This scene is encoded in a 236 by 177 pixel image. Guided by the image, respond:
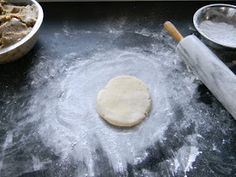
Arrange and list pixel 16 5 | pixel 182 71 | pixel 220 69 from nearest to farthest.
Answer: pixel 220 69, pixel 182 71, pixel 16 5

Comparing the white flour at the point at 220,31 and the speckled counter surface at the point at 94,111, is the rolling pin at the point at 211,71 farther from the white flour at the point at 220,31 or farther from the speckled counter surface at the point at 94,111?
the white flour at the point at 220,31

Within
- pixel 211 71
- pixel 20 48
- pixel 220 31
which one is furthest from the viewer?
pixel 220 31

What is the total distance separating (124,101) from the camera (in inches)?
→ 47.5

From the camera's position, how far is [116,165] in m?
1.06

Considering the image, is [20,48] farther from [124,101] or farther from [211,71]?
[211,71]

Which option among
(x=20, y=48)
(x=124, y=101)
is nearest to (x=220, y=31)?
(x=124, y=101)

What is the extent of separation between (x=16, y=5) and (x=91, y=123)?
2.39ft

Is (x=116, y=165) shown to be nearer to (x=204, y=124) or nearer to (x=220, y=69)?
(x=204, y=124)

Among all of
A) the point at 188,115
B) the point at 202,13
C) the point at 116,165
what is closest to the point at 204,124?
the point at 188,115

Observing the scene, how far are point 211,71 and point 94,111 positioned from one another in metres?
0.49

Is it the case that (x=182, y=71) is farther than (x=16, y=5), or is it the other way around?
(x=16, y=5)

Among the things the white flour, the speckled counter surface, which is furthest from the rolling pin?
the white flour

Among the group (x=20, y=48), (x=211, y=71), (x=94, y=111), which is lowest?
(x=94, y=111)

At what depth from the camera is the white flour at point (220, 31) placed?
1.39 metres
